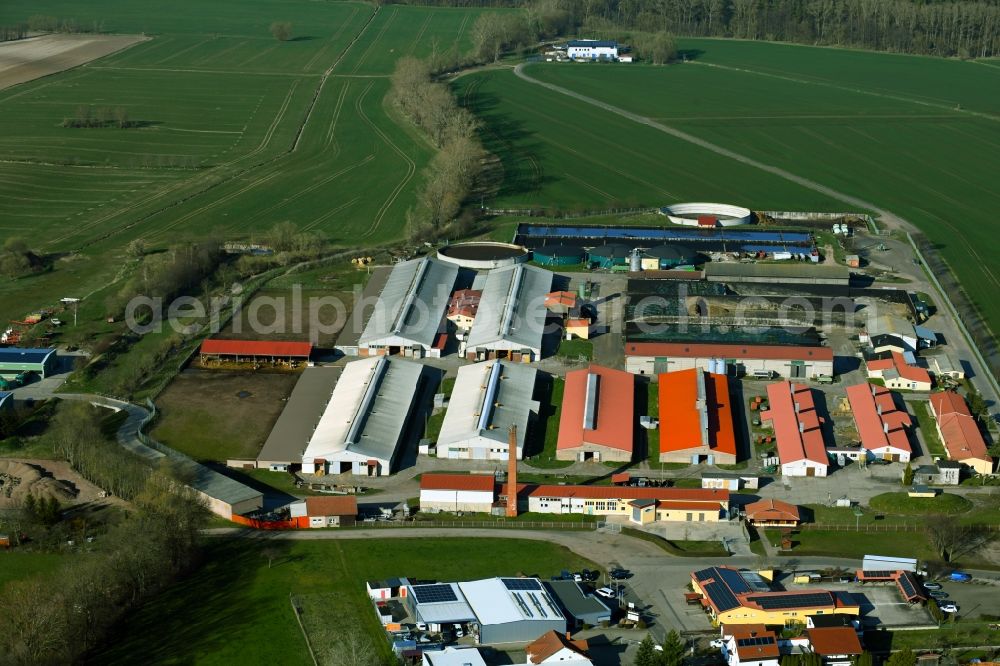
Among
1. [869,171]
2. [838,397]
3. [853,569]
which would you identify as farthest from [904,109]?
[853,569]

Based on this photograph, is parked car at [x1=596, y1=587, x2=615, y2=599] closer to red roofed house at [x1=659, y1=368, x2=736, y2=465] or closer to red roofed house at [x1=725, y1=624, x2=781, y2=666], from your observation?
red roofed house at [x1=725, y1=624, x2=781, y2=666]

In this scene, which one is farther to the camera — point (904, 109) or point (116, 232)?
point (904, 109)

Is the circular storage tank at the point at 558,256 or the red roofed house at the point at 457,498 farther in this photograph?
the circular storage tank at the point at 558,256

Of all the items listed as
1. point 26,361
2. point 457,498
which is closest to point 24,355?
point 26,361

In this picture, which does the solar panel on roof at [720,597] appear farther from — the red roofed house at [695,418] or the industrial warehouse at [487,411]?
the industrial warehouse at [487,411]

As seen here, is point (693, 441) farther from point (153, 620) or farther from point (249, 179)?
point (249, 179)

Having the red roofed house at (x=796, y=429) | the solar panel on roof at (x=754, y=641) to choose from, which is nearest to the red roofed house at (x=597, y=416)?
the red roofed house at (x=796, y=429)

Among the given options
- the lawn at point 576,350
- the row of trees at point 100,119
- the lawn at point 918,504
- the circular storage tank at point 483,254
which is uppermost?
the row of trees at point 100,119
